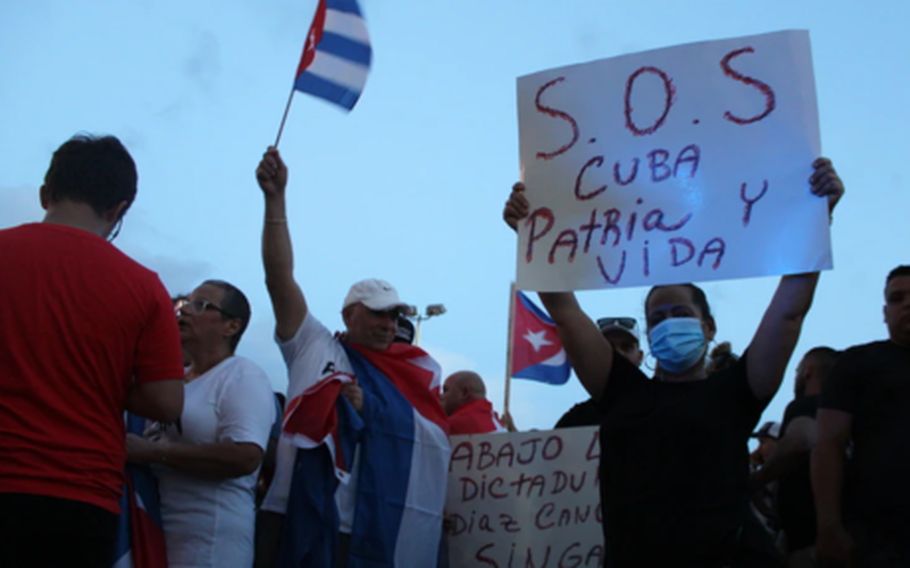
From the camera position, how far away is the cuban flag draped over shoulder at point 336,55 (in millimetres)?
4391

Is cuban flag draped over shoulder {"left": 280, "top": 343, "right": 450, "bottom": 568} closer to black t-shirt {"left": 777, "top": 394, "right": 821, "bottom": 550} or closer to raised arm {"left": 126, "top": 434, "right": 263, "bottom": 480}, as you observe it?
raised arm {"left": 126, "top": 434, "right": 263, "bottom": 480}

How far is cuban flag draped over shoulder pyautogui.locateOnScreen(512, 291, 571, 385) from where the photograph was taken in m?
8.14

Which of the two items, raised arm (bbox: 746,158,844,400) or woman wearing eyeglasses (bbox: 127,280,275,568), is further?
woman wearing eyeglasses (bbox: 127,280,275,568)

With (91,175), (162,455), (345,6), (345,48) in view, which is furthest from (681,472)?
(345,6)

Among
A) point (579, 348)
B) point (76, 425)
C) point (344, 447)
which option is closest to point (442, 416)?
point (344, 447)

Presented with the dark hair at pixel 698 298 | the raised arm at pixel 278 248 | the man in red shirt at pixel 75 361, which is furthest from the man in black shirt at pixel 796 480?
the man in red shirt at pixel 75 361

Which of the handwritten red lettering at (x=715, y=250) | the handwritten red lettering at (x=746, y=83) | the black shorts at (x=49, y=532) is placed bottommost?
the black shorts at (x=49, y=532)

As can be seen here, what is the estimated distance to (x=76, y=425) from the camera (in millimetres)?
2645

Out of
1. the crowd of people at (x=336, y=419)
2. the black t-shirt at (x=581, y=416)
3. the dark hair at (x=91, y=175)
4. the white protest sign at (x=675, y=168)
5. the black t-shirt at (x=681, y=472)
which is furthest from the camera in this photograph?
the black t-shirt at (x=581, y=416)

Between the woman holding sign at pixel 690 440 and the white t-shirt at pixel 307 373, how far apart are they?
1477mm

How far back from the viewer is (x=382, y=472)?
14.2ft

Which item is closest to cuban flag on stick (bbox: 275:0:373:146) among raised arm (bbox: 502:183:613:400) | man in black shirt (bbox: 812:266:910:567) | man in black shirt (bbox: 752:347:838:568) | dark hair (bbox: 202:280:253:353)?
dark hair (bbox: 202:280:253:353)

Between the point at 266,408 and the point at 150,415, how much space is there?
941 millimetres

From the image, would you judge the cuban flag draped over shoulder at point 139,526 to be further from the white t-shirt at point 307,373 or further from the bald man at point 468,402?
the bald man at point 468,402
